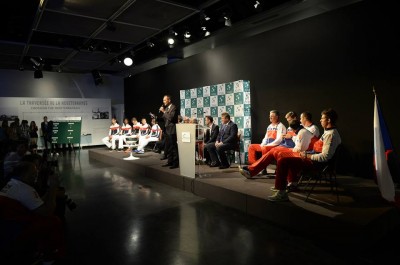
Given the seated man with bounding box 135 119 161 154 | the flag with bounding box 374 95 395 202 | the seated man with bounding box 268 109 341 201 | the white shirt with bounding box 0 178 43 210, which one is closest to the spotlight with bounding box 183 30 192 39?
the seated man with bounding box 135 119 161 154

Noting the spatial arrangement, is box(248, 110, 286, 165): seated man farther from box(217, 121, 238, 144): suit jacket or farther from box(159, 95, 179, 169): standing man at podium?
box(159, 95, 179, 169): standing man at podium

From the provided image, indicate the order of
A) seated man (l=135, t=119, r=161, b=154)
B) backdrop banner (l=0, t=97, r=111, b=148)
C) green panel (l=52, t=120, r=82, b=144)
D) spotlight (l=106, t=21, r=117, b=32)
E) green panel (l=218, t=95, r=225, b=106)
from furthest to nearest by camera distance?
1. backdrop banner (l=0, t=97, r=111, b=148)
2. green panel (l=52, t=120, r=82, b=144)
3. seated man (l=135, t=119, r=161, b=154)
4. green panel (l=218, t=95, r=225, b=106)
5. spotlight (l=106, t=21, r=117, b=32)

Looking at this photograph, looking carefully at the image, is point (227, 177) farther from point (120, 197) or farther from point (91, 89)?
point (91, 89)

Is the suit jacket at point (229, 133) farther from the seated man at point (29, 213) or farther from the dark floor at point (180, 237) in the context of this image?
the seated man at point (29, 213)

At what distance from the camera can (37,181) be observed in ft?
9.75

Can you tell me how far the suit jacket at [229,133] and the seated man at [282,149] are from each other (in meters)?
1.06

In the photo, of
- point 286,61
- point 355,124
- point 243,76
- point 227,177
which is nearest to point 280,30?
point 286,61

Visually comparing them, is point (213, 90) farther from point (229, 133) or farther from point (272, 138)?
point (272, 138)

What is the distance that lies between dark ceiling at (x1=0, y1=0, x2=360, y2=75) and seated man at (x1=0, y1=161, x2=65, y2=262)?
408cm

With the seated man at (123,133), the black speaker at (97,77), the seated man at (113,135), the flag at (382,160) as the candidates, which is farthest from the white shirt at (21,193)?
the black speaker at (97,77)

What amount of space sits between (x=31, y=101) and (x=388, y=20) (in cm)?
1180

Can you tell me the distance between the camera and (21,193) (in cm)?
210

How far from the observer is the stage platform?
2650 mm

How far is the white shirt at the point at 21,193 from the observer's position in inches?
80.9
